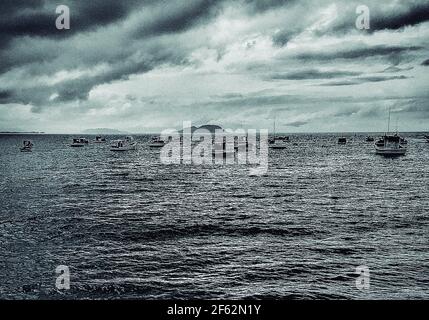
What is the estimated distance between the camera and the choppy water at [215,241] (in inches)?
673

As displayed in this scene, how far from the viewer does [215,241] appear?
951 inches

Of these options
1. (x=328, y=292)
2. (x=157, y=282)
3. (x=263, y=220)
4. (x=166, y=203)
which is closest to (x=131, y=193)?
(x=166, y=203)

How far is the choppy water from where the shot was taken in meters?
17.1

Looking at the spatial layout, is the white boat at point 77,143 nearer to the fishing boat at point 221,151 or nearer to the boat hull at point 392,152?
the fishing boat at point 221,151

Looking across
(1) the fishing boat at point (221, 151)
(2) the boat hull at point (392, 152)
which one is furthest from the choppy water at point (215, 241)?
(1) the fishing boat at point (221, 151)

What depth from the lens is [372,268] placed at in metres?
19.5
